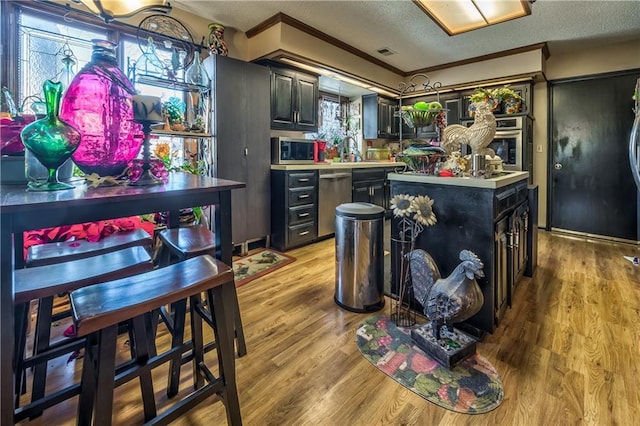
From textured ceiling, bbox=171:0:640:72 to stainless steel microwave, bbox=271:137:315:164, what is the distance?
1296 mm

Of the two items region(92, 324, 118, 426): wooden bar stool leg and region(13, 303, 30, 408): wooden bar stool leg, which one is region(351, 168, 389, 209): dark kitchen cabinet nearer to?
region(13, 303, 30, 408): wooden bar stool leg

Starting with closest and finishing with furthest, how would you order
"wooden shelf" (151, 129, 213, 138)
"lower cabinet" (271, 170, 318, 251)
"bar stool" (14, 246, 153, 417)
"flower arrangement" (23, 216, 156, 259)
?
"bar stool" (14, 246, 153, 417) → "flower arrangement" (23, 216, 156, 259) → "wooden shelf" (151, 129, 213, 138) → "lower cabinet" (271, 170, 318, 251)

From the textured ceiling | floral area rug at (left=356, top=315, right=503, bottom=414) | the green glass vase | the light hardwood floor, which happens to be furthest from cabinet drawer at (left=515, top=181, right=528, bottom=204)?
the green glass vase

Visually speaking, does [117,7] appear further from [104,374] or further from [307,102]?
[307,102]

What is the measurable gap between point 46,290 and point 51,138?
1.82ft

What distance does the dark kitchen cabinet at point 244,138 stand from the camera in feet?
10.6

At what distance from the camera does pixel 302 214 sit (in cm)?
373

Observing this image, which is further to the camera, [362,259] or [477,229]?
[362,259]

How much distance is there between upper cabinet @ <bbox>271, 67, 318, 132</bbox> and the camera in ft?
12.3

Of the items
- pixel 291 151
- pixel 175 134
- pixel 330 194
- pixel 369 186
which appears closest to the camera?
pixel 175 134

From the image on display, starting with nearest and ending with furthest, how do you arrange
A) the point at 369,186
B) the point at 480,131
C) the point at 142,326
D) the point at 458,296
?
the point at 142,326 → the point at 458,296 → the point at 480,131 → the point at 369,186

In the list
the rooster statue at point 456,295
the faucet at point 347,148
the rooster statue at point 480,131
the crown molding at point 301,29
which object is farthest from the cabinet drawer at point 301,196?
the rooster statue at point 456,295

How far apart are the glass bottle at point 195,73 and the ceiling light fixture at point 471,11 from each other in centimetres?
216

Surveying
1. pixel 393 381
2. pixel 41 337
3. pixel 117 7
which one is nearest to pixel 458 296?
pixel 393 381
